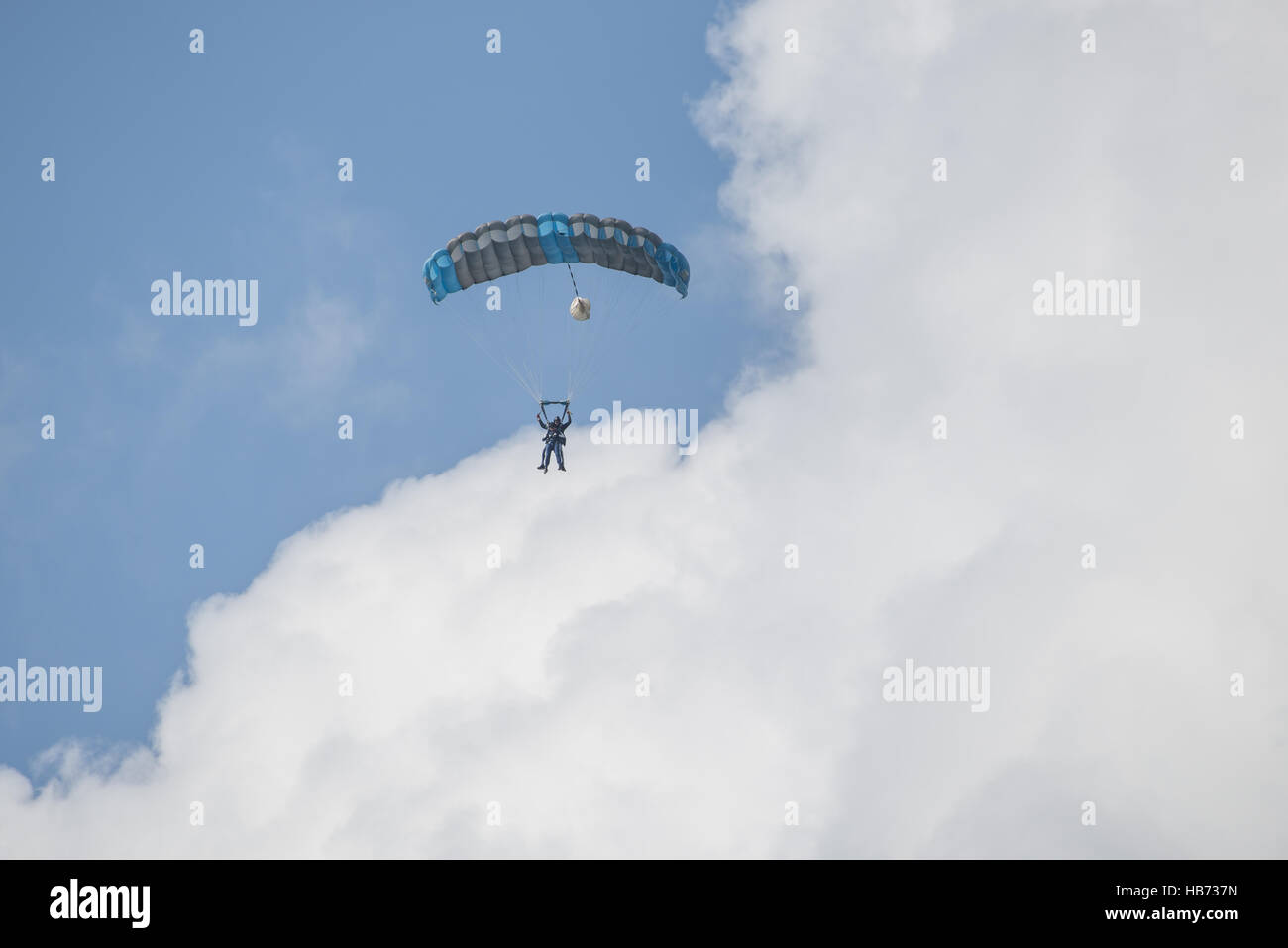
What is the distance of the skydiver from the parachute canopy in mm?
4310

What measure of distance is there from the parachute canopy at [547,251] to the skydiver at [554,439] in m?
4.31

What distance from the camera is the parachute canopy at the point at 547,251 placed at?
48875 mm

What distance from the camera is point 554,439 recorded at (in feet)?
164

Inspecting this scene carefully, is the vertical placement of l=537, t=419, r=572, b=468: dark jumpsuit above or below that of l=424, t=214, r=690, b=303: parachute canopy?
below

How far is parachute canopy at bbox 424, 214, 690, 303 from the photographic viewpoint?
48.9 metres

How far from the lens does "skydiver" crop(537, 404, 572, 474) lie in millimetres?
49875

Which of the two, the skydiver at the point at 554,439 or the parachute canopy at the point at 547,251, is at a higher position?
the parachute canopy at the point at 547,251

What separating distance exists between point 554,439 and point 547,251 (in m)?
5.32

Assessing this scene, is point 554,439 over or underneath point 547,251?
underneath

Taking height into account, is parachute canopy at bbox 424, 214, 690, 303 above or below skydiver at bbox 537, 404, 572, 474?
above
